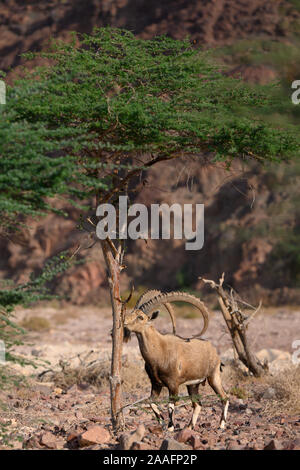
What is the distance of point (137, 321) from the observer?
736cm

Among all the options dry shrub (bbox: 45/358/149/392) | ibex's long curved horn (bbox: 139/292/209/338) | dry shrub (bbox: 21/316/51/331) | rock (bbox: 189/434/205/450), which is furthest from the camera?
dry shrub (bbox: 21/316/51/331)

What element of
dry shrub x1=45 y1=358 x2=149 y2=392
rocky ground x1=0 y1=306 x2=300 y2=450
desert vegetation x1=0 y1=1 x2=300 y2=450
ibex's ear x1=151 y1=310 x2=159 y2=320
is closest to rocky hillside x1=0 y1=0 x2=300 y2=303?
desert vegetation x1=0 y1=1 x2=300 y2=450

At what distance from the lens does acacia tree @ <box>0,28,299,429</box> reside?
683 cm

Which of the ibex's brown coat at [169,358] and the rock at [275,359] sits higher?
the ibex's brown coat at [169,358]

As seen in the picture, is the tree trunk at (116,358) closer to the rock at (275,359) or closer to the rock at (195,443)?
the rock at (195,443)

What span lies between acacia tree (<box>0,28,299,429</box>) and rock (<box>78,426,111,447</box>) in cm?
47

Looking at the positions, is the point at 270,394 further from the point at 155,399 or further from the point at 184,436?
the point at 184,436

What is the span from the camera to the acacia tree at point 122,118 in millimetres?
6832

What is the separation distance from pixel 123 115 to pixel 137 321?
2.26 meters

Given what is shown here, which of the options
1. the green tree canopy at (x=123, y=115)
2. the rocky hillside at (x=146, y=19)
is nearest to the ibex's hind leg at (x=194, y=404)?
the green tree canopy at (x=123, y=115)

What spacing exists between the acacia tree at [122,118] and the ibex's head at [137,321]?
21cm

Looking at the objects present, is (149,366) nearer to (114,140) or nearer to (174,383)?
(174,383)

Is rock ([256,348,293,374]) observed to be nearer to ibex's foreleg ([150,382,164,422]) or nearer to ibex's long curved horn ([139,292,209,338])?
ibex's foreleg ([150,382,164,422])
